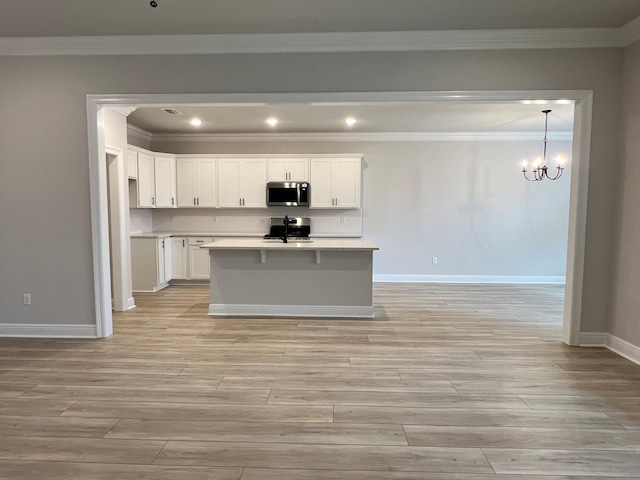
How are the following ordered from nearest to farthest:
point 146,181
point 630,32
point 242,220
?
1. point 630,32
2. point 146,181
3. point 242,220

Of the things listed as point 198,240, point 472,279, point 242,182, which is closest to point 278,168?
point 242,182

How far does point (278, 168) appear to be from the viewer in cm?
662

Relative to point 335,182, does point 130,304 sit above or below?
below

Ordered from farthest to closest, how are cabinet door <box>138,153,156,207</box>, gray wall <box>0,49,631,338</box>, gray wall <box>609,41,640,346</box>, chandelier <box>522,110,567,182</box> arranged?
1. cabinet door <box>138,153,156,207</box>
2. chandelier <box>522,110,567,182</box>
3. gray wall <box>0,49,631,338</box>
4. gray wall <box>609,41,640,346</box>

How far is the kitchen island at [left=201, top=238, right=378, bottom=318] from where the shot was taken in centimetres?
451

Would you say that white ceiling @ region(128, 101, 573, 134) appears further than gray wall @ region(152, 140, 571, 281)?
No

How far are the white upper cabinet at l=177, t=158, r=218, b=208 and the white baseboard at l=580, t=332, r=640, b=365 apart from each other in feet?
18.9

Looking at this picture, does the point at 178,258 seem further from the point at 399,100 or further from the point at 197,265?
the point at 399,100

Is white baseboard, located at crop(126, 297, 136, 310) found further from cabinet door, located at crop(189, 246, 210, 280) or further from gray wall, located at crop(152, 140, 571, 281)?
gray wall, located at crop(152, 140, 571, 281)

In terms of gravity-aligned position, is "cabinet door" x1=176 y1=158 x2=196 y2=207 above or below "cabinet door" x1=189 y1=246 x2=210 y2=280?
above

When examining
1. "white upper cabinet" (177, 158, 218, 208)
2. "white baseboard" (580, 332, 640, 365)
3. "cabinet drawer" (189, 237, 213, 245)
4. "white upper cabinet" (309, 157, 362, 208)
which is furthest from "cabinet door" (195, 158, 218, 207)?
"white baseboard" (580, 332, 640, 365)

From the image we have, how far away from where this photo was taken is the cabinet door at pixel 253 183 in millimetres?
6637

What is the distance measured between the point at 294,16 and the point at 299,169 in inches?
141

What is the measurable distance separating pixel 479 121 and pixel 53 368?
616 centimetres
